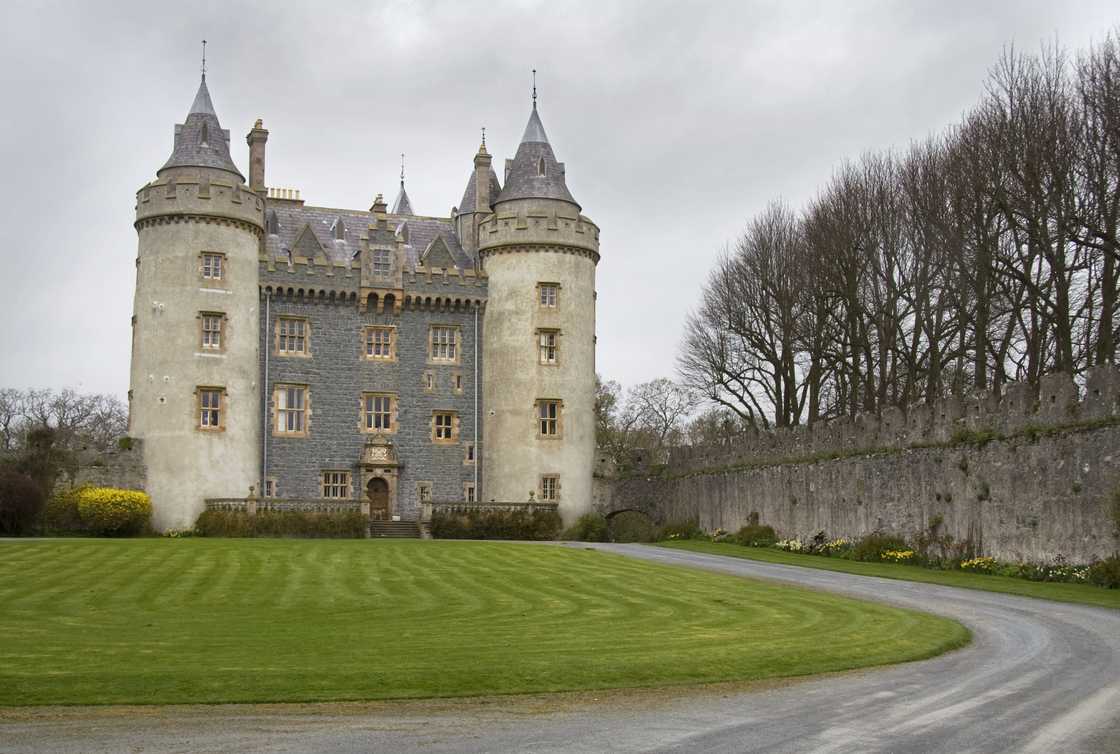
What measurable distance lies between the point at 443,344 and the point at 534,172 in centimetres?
756

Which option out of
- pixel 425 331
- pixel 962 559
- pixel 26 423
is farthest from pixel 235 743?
pixel 26 423

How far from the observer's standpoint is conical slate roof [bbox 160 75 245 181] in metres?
45.2

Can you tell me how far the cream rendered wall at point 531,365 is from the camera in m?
48.2

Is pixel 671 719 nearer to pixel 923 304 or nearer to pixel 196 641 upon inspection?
pixel 196 641

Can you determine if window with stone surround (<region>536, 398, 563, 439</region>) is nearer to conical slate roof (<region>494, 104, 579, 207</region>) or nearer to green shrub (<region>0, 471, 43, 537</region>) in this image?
conical slate roof (<region>494, 104, 579, 207</region>)

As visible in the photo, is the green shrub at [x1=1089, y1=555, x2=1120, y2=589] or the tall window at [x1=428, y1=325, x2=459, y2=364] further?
the tall window at [x1=428, y1=325, x2=459, y2=364]

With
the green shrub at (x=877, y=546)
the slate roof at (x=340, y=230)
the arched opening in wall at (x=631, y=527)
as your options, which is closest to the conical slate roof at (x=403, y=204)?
the slate roof at (x=340, y=230)

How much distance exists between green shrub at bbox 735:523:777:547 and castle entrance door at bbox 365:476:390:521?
44.0 feet

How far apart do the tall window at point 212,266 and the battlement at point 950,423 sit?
19.1 meters

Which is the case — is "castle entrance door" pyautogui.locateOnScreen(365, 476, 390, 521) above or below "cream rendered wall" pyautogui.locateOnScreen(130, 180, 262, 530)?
below

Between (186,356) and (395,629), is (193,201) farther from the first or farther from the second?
(395,629)

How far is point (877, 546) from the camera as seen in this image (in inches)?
1314

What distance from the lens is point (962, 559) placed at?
3022 centimetres

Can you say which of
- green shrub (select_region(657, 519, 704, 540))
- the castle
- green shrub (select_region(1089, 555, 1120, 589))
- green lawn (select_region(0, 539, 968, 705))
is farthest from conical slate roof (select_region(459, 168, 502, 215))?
green shrub (select_region(1089, 555, 1120, 589))
